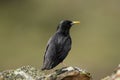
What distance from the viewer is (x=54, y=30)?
4916 cm

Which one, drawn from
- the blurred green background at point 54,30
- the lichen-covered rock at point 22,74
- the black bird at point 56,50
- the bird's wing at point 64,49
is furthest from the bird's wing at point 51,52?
the blurred green background at point 54,30

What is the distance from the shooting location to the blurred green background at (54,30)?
4272 cm

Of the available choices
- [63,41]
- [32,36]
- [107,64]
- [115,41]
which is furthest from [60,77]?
[32,36]

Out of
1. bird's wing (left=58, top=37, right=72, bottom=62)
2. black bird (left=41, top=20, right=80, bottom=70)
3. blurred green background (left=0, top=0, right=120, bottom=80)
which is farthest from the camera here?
blurred green background (left=0, top=0, right=120, bottom=80)

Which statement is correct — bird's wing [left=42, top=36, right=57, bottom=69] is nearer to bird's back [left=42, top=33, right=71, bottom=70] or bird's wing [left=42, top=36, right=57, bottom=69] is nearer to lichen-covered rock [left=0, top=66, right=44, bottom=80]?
bird's back [left=42, top=33, right=71, bottom=70]

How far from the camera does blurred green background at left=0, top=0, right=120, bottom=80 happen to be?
140 ft

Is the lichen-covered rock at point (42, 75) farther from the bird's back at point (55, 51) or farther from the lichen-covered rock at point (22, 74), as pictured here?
the bird's back at point (55, 51)

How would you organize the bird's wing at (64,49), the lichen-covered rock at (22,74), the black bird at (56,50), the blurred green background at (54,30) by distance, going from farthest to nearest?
the blurred green background at (54,30)
the bird's wing at (64,49)
the black bird at (56,50)
the lichen-covered rock at (22,74)

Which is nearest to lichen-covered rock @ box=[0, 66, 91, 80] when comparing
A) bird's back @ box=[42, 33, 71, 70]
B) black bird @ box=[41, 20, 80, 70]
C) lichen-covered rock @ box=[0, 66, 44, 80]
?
lichen-covered rock @ box=[0, 66, 44, 80]

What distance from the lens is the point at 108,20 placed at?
5228cm

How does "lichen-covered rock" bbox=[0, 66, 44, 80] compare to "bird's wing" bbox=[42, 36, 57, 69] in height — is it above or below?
below

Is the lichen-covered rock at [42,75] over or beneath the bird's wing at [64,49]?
beneath

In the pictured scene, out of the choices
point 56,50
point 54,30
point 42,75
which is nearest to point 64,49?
point 56,50

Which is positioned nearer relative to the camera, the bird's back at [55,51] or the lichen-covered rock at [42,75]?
the lichen-covered rock at [42,75]
